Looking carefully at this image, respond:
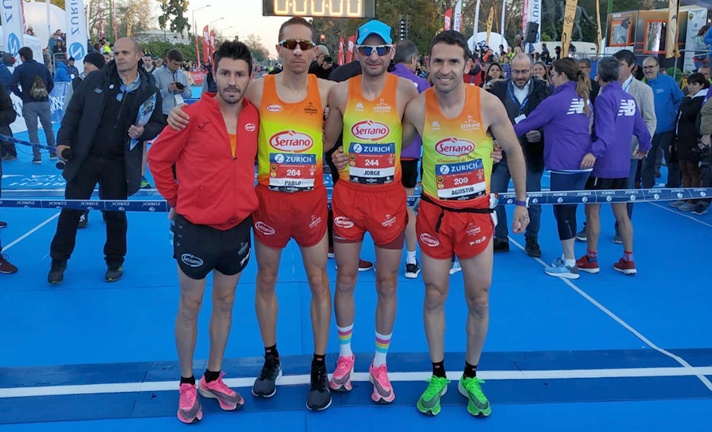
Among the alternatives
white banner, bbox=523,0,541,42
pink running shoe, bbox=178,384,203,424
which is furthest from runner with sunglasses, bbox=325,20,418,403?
white banner, bbox=523,0,541,42

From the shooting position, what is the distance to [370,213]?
3369 mm

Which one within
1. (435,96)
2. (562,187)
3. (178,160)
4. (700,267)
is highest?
(435,96)

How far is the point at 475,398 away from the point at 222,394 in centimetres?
140

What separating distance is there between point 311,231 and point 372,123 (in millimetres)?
672

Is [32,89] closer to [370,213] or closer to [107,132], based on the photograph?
[107,132]

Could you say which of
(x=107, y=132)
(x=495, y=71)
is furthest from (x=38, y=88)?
(x=495, y=71)

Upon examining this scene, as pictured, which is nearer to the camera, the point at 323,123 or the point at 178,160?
the point at 178,160

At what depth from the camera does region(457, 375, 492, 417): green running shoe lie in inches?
133

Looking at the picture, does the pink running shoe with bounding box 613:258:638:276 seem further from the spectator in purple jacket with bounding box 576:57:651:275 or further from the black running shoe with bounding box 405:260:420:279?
the black running shoe with bounding box 405:260:420:279

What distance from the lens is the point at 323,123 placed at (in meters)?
3.45

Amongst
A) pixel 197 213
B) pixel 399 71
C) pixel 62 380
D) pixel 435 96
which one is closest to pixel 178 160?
pixel 197 213

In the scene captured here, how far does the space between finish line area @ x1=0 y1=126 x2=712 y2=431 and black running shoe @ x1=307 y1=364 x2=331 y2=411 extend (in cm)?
5

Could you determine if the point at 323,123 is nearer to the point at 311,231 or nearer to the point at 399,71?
the point at 311,231

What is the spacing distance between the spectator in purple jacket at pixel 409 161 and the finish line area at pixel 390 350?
0.56 feet
